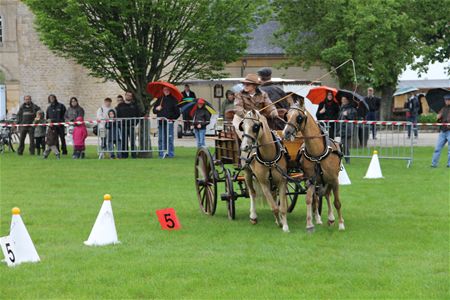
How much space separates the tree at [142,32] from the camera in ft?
81.1

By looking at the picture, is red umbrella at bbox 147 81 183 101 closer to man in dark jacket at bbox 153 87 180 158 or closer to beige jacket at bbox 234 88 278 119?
man in dark jacket at bbox 153 87 180 158

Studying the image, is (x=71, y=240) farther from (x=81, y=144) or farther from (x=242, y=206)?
(x=81, y=144)

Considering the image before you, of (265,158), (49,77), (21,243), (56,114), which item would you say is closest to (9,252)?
(21,243)

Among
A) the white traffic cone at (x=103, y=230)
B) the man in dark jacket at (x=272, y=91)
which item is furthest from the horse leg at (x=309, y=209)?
the white traffic cone at (x=103, y=230)

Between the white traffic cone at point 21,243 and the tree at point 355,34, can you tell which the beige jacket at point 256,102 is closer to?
the white traffic cone at point 21,243

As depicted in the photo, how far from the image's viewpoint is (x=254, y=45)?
50.2m

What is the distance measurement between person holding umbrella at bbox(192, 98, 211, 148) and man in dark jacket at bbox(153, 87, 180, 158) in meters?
0.72

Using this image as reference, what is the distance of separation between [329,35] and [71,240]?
87.2 feet

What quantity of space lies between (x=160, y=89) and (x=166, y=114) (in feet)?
2.44

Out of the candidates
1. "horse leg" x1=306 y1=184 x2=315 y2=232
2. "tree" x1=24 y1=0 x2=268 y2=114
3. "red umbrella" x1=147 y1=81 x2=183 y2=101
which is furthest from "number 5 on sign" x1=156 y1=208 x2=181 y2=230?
"tree" x1=24 y1=0 x2=268 y2=114

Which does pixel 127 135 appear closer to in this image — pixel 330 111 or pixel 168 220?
pixel 330 111

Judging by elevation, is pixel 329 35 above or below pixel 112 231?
above

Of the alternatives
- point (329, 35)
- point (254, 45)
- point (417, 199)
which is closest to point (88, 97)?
point (254, 45)

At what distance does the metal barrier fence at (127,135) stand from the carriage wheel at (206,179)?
11642mm
